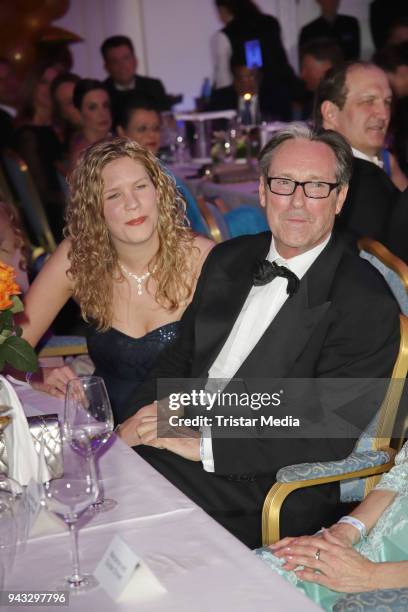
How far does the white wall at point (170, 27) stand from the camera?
418 inches

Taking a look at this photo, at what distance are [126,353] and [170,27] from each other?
8533mm

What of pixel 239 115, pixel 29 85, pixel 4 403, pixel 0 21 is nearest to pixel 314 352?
pixel 4 403

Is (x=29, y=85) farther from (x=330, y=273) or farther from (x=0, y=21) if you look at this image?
(x=330, y=273)

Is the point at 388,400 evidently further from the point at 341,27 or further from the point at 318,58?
the point at 341,27

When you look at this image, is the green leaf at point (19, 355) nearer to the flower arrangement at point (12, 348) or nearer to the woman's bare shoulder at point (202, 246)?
the flower arrangement at point (12, 348)

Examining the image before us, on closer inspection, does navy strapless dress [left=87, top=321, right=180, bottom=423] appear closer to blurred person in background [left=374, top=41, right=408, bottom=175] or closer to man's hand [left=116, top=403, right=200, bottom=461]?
man's hand [left=116, top=403, right=200, bottom=461]

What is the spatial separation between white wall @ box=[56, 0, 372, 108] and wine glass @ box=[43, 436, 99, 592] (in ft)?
32.0

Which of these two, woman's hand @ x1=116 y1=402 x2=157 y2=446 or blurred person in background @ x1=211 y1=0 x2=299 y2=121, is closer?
woman's hand @ x1=116 y1=402 x2=157 y2=446

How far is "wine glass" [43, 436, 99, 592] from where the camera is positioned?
4.72 feet

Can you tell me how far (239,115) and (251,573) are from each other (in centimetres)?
619

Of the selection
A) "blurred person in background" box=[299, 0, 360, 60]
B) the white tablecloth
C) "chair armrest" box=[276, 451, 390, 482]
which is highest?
"blurred person in background" box=[299, 0, 360, 60]

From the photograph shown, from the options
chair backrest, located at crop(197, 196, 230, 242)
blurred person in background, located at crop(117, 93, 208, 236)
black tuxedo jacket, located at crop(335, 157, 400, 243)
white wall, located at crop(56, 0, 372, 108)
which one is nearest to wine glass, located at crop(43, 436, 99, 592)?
black tuxedo jacket, located at crop(335, 157, 400, 243)

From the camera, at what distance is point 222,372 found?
256 cm

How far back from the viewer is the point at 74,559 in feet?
4.77
